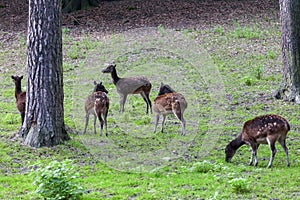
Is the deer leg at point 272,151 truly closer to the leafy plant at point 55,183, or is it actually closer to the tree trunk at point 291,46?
the leafy plant at point 55,183

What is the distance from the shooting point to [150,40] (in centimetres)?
2125

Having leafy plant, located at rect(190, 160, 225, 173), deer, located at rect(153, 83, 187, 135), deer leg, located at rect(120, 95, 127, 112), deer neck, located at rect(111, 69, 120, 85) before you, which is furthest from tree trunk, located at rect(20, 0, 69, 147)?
deer neck, located at rect(111, 69, 120, 85)

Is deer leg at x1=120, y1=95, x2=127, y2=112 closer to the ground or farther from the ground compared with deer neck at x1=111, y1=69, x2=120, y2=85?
closer to the ground

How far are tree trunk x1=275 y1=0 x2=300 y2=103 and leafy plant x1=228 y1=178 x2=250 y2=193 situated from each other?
606 centimetres

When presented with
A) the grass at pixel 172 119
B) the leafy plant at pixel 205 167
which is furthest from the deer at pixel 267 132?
the leafy plant at pixel 205 167

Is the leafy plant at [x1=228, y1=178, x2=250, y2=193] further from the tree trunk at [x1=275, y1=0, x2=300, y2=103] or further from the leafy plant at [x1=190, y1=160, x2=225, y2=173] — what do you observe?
the tree trunk at [x1=275, y1=0, x2=300, y2=103]

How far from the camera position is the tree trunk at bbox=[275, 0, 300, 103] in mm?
13516

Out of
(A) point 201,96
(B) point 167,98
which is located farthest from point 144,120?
(A) point 201,96

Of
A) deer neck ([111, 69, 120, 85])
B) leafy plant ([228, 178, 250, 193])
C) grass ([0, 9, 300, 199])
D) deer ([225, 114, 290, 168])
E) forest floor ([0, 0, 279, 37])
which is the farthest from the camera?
forest floor ([0, 0, 279, 37])

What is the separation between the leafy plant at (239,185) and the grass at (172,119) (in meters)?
0.01

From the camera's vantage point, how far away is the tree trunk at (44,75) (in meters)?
10.4

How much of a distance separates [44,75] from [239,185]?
179 inches

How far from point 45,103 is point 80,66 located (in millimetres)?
8038

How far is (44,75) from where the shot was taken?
1042 centimetres
